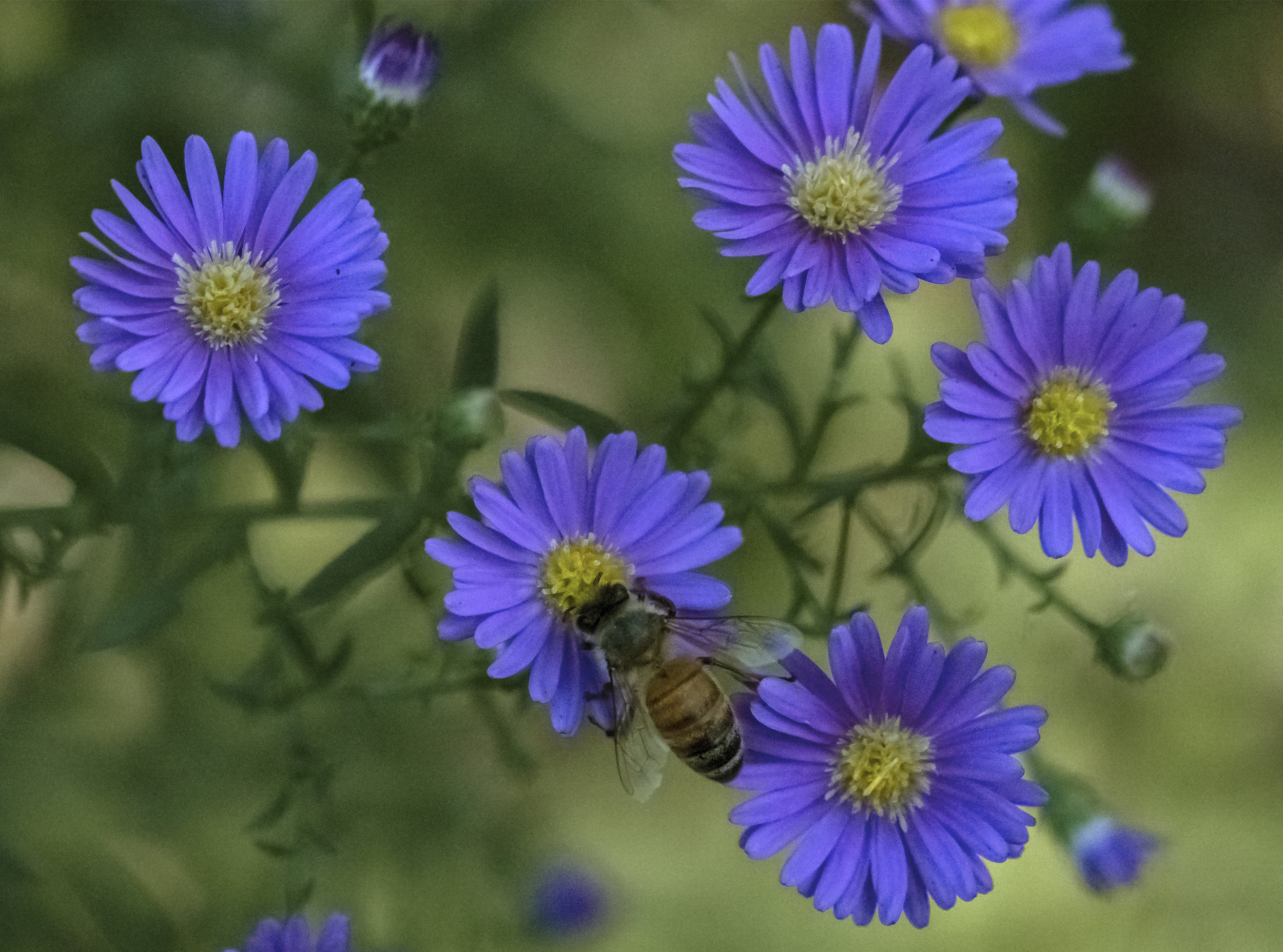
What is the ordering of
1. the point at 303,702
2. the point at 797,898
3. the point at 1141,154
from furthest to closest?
the point at 1141,154 < the point at 797,898 < the point at 303,702

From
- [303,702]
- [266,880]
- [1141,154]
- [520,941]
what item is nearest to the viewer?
[303,702]

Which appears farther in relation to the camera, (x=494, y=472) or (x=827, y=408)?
(x=494, y=472)

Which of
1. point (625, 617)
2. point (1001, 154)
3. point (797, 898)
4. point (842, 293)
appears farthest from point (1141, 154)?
point (625, 617)

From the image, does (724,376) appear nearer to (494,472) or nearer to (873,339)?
(873,339)

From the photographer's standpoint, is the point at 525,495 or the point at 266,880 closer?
the point at 525,495

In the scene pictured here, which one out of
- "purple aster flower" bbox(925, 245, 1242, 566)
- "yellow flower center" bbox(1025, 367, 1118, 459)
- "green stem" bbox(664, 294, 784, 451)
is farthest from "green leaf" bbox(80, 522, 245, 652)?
"yellow flower center" bbox(1025, 367, 1118, 459)

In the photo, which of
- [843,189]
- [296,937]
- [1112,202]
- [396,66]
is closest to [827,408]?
[843,189]

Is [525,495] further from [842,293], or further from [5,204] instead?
[5,204]

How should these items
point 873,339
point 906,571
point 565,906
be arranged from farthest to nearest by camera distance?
point 565,906 → point 906,571 → point 873,339
